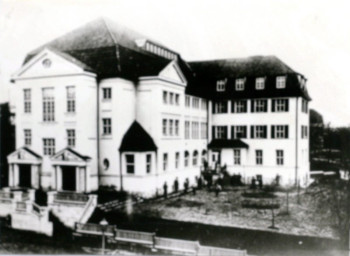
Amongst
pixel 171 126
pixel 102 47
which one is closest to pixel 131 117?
pixel 171 126

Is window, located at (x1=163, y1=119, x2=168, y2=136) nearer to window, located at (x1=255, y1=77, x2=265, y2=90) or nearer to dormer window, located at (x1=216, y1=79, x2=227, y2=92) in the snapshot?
dormer window, located at (x1=216, y1=79, x2=227, y2=92)

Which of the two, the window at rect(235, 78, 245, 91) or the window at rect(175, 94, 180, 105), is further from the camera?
the window at rect(175, 94, 180, 105)

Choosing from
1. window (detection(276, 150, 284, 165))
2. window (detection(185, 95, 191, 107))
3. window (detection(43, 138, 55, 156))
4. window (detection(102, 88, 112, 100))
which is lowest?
window (detection(276, 150, 284, 165))

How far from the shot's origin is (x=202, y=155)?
15.3 feet

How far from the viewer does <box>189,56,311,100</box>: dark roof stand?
4.28m

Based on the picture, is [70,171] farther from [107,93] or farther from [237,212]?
[237,212]

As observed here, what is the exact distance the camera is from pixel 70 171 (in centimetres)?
459

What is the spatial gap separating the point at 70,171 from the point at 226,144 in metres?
1.59

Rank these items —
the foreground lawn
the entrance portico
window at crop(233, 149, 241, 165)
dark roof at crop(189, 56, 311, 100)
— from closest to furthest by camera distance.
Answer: the foreground lawn < dark roof at crop(189, 56, 311, 100) < window at crop(233, 149, 241, 165) < the entrance portico

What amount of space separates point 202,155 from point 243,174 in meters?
0.46

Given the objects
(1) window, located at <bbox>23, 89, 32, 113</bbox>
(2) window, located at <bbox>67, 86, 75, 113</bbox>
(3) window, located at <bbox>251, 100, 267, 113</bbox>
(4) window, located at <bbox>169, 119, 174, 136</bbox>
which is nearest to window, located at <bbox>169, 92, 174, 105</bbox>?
(4) window, located at <bbox>169, 119, 174, 136</bbox>

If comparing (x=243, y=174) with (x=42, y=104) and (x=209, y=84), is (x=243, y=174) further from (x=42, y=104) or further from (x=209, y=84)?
A: (x=42, y=104)

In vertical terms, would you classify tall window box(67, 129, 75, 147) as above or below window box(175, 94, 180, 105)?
below

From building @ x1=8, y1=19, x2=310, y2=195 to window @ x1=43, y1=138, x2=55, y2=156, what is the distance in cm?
1
